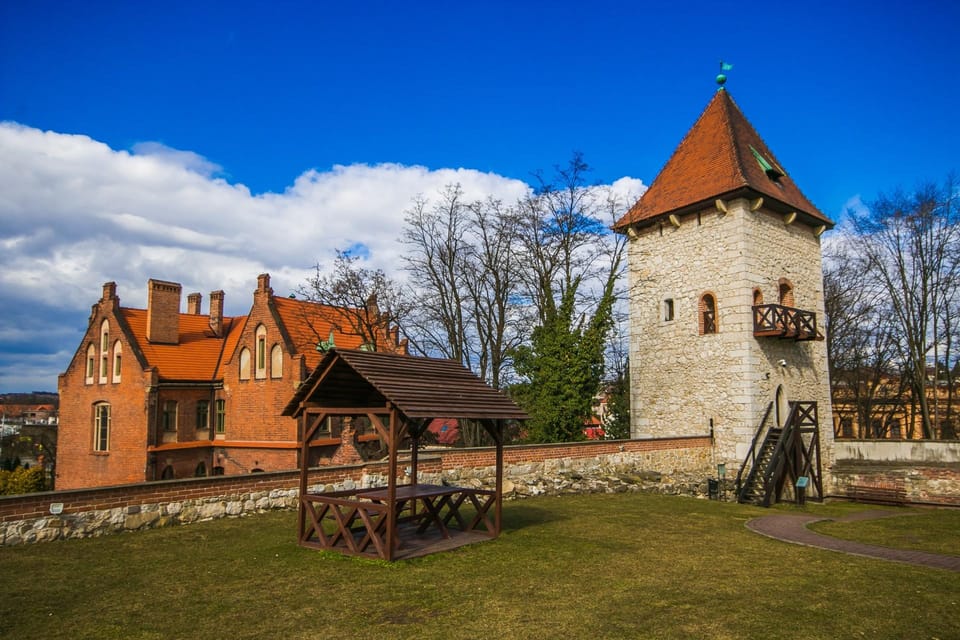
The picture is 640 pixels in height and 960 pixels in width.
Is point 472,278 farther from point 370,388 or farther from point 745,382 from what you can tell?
point 370,388

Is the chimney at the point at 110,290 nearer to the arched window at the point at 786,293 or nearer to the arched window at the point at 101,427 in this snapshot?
the arched window at the point at 101,427

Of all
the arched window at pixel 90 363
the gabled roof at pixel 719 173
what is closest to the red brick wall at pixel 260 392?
the arched window at pixel 90 363

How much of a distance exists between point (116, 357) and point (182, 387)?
3760 mm

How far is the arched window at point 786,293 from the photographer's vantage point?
21219mm

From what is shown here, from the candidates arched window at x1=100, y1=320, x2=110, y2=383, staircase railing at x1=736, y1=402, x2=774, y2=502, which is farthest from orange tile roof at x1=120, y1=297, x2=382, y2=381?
staircase railing at x1=736, y1=402, x2=774, y2=502

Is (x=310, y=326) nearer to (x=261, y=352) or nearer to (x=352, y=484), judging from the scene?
(x=261, y=352)

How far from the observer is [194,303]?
3344 centimetres

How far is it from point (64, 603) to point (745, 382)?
57.0 ft

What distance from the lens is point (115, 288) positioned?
28938 mm

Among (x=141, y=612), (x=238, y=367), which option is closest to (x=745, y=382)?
(x=141, y=612)

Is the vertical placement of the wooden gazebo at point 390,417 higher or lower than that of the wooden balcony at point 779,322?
lower

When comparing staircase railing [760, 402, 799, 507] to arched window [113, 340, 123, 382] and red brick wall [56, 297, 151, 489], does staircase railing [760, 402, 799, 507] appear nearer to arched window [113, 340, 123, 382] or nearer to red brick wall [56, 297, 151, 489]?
red brick wall [56, 297, 151, 489]

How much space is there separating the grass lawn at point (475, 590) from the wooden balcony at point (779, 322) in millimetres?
9084

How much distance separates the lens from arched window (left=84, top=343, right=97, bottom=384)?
2955cm
